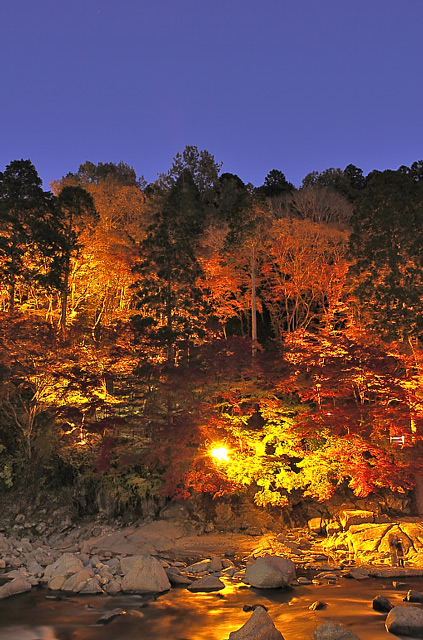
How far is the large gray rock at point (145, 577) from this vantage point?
1160 centimetres

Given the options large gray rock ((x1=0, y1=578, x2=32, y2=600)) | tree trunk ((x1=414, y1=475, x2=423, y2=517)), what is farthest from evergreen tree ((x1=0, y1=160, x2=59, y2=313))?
tree trunk ((x1=414, y1=475, x2=423, y2=517))

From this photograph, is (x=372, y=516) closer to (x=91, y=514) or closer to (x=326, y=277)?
(x=91, y=514)

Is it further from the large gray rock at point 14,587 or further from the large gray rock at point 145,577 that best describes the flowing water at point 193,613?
the large gray rock at point 145,577

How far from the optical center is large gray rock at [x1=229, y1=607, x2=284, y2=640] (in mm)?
8156

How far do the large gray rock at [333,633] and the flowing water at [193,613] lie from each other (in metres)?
0.47

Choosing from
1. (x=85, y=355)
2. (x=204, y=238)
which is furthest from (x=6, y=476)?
(x=204, y=238)

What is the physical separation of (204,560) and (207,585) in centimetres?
227

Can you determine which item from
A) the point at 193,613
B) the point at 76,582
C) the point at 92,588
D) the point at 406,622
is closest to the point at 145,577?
the point at 92,588

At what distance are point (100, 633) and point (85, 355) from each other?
10855mm

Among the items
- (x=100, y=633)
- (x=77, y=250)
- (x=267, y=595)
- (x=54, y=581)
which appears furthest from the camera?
(x=77, y=250)

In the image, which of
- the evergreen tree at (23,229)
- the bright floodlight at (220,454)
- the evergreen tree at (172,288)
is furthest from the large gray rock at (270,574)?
the evergreen tree at (23,229)

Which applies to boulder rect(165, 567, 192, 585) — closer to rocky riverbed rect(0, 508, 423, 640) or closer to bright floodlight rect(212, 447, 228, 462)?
rocky riverbed rect(0, 508, 423, 640)

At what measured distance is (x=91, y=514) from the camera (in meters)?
18.3

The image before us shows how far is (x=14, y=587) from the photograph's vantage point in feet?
37.8
